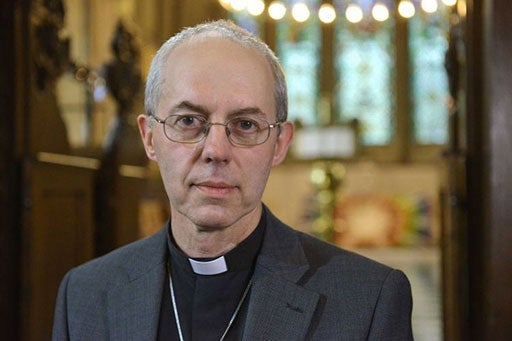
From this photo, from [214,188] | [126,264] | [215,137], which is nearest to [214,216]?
[214,188]

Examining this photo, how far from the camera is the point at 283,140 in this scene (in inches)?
89.2

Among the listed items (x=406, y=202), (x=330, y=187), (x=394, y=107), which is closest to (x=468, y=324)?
(x=330, y=187)

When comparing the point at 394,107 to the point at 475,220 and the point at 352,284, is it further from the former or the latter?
the point at 352,284

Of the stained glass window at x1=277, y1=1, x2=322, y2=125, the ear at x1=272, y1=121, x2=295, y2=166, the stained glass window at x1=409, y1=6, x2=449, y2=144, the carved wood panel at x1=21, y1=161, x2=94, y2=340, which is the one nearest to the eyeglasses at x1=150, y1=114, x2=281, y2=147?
the ear at x1=272, y1=121, x2=295, y2=166

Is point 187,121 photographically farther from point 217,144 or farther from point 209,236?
point 209,236

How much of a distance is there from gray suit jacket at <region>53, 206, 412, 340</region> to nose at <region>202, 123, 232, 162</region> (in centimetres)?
32

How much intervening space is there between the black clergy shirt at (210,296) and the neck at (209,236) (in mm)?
23

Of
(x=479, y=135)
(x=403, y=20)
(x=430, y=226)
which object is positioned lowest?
(x=430, y=226)

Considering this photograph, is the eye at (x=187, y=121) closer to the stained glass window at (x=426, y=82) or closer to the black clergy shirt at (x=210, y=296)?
the black clergy shirt at (x=210, y=296)

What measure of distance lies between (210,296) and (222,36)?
62cm

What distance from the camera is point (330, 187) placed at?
12156 mm

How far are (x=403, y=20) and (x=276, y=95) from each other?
15495 mm

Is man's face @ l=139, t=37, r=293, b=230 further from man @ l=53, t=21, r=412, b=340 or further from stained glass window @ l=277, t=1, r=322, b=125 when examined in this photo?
stained glass window @ l=277, t=1, r=322, b=125

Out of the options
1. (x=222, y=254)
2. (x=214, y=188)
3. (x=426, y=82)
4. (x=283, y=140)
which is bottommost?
(x=222, y=254)
